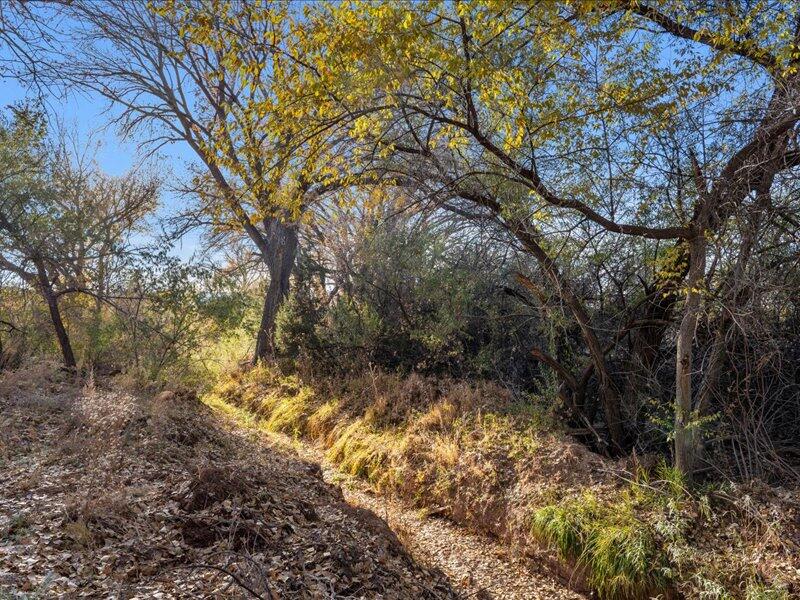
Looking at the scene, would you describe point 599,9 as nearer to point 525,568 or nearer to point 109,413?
point 525,568

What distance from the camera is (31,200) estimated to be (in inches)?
408

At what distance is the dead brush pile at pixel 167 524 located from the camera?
3811 mm

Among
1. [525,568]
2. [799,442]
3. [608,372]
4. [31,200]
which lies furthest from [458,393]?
[31,200]

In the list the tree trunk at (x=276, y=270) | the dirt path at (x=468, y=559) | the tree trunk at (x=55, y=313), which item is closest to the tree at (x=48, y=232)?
the tree trunk at (x=55, y=313)

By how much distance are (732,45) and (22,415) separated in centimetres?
894

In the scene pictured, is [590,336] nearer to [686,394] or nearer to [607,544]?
[686,394]

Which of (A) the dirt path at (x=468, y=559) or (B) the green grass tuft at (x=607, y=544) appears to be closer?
(B) the green grass tuft at (x=607, y=544)

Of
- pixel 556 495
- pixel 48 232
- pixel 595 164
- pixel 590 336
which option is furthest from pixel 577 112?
pixel 48 232

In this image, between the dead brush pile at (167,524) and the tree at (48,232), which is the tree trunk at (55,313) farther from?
the dead brush pile at (167,524)

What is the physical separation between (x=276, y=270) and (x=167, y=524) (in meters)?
11.0

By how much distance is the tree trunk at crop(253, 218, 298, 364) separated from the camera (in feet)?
48.2

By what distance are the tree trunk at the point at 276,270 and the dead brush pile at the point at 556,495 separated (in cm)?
451

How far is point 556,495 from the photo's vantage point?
6551mm

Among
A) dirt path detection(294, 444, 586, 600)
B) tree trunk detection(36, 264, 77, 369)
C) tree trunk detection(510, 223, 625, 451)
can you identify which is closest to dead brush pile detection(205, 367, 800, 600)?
dirt path detection(294, 444, 586, 600)
